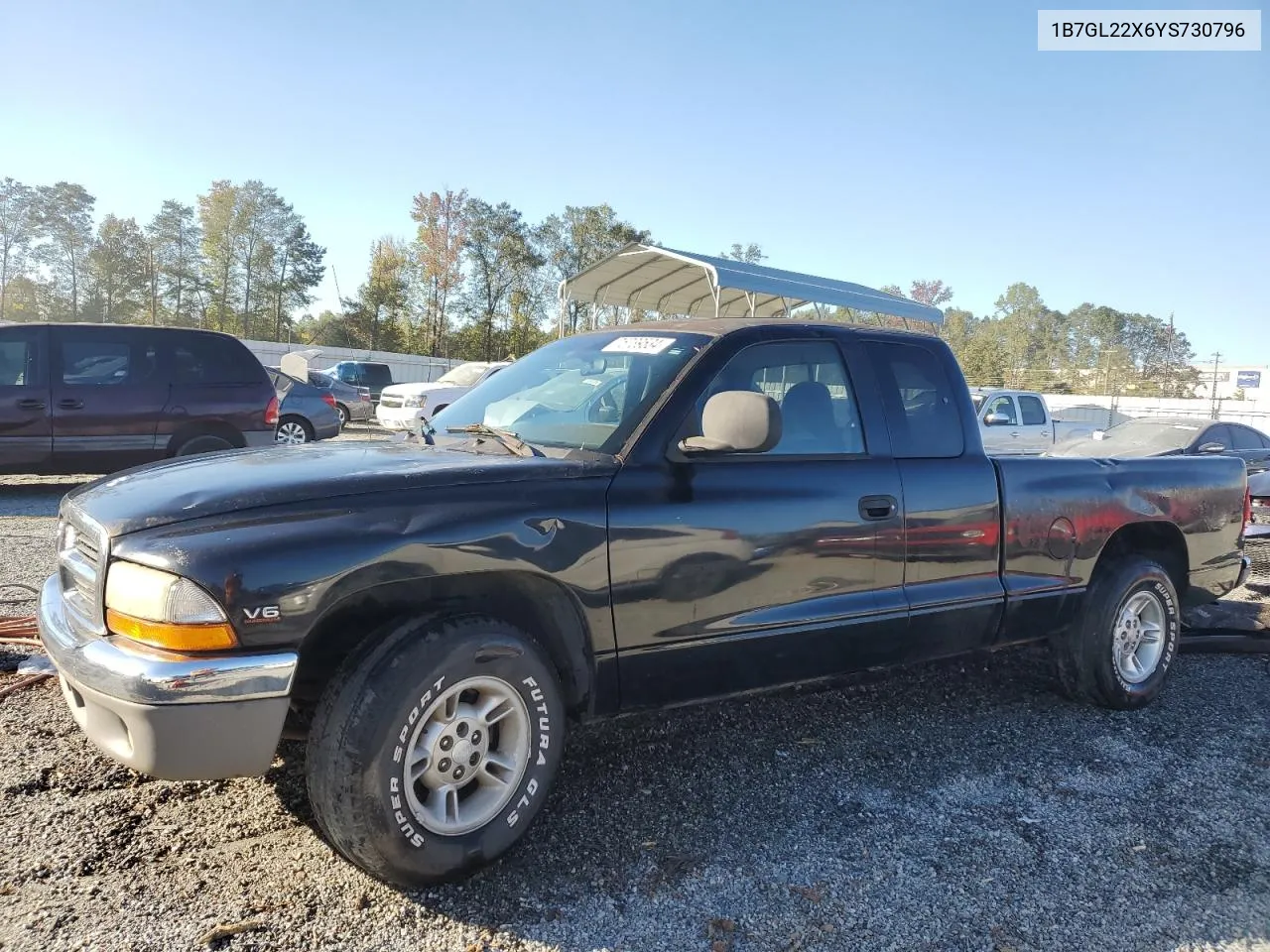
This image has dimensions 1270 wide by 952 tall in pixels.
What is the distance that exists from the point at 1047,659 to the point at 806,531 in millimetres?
2049

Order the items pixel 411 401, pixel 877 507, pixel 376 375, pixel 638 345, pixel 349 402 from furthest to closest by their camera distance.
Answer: pixel 376 375, pixel 349 402, pixel 411 401, pixel 638 345, pixel 877 507

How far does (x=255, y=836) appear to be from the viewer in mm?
2789

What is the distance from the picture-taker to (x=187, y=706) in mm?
2191

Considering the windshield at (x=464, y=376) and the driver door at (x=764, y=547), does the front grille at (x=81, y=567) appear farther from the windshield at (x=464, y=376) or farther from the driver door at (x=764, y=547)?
the windshield at (x=464, y=376)

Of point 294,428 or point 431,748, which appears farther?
point 294,428

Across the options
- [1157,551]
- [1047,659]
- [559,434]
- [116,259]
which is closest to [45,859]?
[559,434]

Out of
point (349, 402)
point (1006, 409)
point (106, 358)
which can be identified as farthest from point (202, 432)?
point (1006, 409)

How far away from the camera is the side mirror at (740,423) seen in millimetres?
2889

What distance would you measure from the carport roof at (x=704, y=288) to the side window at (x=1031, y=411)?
111 inches

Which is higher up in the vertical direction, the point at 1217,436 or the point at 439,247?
the point at 439,247

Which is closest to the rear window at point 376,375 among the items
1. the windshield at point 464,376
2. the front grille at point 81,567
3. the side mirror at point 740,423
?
the windshield at point 464,376

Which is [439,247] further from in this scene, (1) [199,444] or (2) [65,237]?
(1) [199,444]

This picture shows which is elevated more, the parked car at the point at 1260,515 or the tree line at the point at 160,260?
the tree line at the point at 160,260

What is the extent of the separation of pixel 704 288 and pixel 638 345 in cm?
1501
